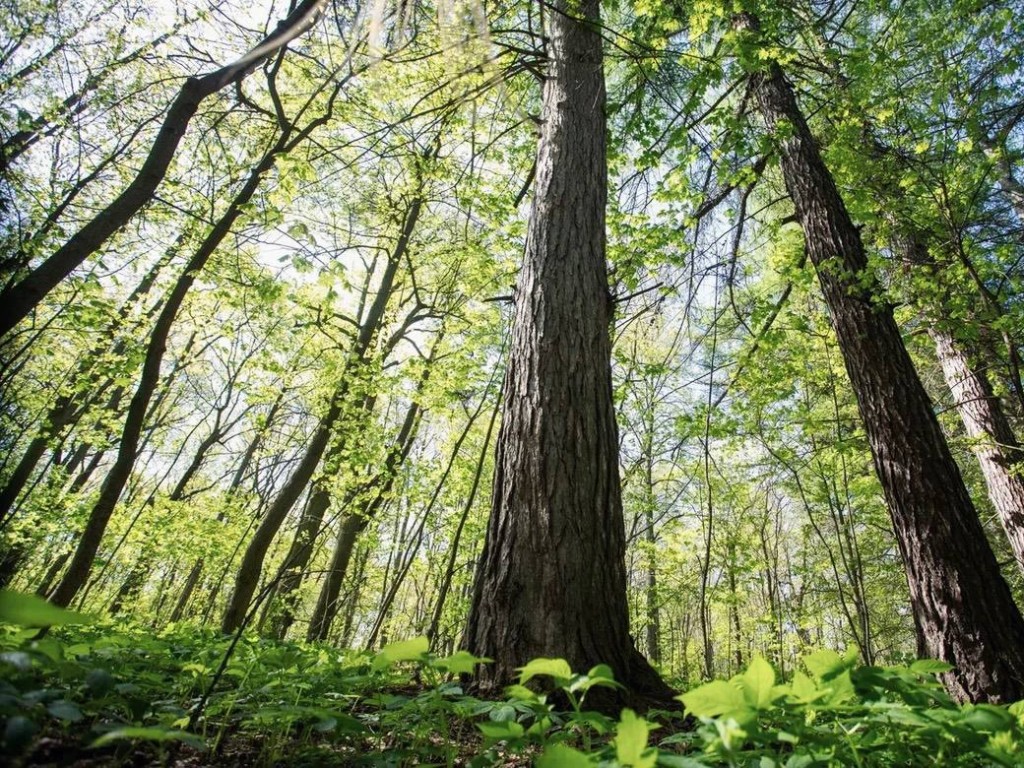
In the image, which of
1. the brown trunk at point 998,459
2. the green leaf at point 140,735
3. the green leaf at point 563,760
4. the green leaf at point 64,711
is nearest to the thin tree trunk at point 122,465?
the green leaf at point 64,711

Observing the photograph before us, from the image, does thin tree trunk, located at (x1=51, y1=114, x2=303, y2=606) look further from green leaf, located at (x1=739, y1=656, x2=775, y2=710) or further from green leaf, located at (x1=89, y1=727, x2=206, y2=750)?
green leaf, located at (x1=739, y1=656, x2=775, y2=710)

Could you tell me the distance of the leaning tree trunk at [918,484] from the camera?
99.7 inches

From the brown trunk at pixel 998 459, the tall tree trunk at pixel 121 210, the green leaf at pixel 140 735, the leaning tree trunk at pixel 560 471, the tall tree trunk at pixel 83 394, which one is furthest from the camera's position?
the tall tree trunk at pixel 83 394

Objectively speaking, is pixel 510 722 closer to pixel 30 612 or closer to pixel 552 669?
pixel 552 669

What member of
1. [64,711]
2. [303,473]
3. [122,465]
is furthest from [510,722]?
[303,473]

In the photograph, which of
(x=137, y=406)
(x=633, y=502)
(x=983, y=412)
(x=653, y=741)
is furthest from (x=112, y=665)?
(x=633, y=502)

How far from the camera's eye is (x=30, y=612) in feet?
2.09

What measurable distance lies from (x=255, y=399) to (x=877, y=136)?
24.6ft

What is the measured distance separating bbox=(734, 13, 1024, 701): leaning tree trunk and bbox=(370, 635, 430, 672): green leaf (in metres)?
2.92

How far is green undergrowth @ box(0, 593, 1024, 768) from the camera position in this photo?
2.42ft

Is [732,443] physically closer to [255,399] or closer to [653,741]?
[653,741]

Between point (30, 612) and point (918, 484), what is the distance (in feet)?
12.5

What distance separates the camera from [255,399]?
6855mm

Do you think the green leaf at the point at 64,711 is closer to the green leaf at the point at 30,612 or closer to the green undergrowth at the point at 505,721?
the green undergrowth at the point at 505,721
